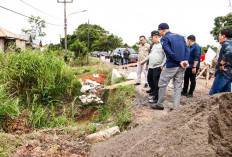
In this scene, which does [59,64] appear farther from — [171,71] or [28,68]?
[171,71]

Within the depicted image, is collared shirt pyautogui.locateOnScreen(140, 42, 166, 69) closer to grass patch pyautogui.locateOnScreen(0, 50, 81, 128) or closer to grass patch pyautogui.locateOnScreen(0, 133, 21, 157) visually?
grass patch pyautogui.locateOnScreen(0, 50, 81, 128)

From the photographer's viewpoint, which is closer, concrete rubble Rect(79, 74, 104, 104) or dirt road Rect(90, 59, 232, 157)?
dirt road Rect(90, 59, 232, 157)

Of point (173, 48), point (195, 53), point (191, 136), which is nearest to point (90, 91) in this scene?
point (195, 53)

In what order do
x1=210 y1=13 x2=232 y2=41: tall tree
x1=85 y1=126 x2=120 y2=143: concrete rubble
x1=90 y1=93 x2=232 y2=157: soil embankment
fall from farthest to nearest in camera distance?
x1=210 y1=13 x2=232 y2=41: tall tree, x1=85 y1=126 x2=120 y2=143: concrete rubble, x1=90 y1=93 x2=232 y2=157: soil embankment

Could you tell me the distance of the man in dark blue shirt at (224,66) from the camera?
3361mm

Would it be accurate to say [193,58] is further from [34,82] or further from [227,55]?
[34,82]

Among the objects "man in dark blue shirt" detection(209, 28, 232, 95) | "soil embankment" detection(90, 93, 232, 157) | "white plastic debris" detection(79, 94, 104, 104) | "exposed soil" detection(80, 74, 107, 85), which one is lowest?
"white plastic debris" detection(79, 94, 104, 104)

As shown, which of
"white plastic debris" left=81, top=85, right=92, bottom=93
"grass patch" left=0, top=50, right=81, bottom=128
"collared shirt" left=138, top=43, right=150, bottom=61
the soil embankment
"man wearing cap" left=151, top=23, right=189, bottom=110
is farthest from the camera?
"white plastic debris" left=81, top=85, right=92, bottom=93

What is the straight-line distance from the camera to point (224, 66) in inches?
135

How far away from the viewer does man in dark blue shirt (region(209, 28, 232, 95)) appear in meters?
3.36

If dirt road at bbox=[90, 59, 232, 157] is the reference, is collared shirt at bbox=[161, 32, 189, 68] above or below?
above

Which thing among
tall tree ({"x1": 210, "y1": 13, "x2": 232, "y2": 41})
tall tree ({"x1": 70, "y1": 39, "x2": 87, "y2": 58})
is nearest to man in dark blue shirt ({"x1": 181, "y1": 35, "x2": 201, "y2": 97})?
tall tree ({"x1": 70, "y1": 39, "x2": 87, "y2": 58})

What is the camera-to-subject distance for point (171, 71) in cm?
382

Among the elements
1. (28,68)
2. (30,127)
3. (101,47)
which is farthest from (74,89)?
(101,47)
